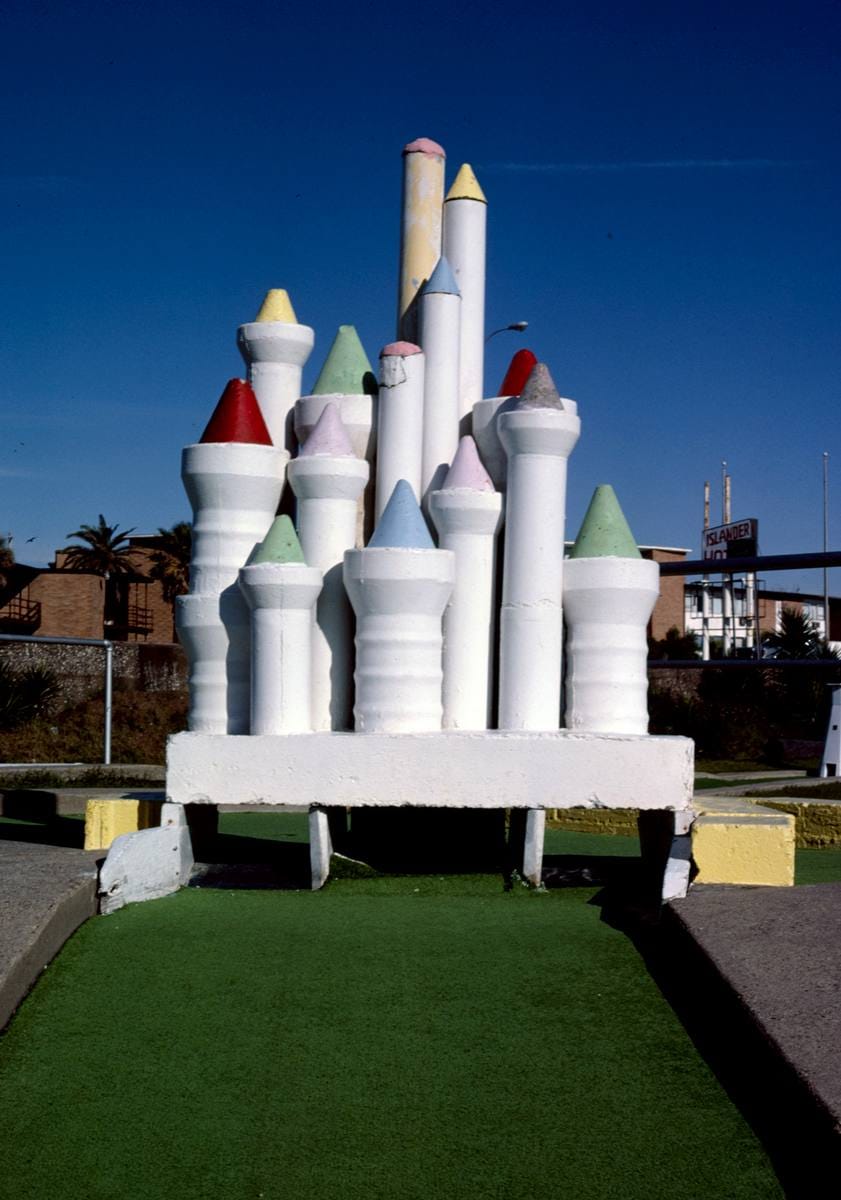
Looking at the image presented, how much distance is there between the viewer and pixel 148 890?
5.18 meters

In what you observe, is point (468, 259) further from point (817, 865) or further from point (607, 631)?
point (817, 865)

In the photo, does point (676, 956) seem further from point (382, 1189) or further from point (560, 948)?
point (382, 1189)

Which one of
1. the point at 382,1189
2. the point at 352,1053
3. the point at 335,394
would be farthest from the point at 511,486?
the point at 382,1189

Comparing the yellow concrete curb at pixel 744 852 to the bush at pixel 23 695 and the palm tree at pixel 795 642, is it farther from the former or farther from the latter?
the palm tree at pixel 795 642

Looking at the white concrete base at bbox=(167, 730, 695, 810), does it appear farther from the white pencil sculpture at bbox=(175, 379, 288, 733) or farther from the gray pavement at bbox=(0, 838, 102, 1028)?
the gray pavement at bbox=(0, 838, 102, 1028)

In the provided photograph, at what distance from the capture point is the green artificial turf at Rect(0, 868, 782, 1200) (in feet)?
9.34

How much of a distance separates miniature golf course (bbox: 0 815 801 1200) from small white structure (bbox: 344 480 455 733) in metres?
0.88

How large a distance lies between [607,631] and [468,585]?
2.09 feet

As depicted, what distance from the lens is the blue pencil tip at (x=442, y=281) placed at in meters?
6.10

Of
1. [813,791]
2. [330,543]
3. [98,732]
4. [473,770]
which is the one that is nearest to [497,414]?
[330,543]

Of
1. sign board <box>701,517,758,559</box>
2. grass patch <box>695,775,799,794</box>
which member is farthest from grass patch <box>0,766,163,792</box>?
sign board <box>701,517,758,559</box>

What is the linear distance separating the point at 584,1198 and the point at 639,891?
2606 millimetres

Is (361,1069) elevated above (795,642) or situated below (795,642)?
below

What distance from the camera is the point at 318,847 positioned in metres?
5.40
